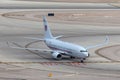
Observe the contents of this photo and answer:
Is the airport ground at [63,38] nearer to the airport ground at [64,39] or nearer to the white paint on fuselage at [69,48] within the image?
the airport ground at [64,39]

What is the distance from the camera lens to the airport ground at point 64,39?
250 feet

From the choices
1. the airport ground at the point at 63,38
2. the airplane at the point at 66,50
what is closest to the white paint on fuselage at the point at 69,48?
the airplane at the point at 66,50

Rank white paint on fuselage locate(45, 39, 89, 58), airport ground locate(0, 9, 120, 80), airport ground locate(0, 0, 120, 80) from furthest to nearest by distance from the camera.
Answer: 1. white paint on fuselage locate(45, 39, 89, 58)
2. airport ground locate(0, 0, 120, 80)
3. airport ground locate(0, 9, 120, 80)

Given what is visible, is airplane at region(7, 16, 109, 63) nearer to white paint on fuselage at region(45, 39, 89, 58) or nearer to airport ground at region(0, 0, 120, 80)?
white paint on fuselage at region(45, 39, 89, 58)

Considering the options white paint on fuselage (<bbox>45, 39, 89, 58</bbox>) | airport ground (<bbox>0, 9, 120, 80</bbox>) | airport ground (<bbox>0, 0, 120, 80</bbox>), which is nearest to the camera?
airport ground (<bbox>0, 9, 120, 80</bbox>)

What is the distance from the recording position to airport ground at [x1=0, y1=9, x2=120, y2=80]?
7632 cm

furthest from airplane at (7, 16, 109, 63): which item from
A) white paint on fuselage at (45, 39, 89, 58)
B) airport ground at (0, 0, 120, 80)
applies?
airport ground at (0, 0, 120, 80)

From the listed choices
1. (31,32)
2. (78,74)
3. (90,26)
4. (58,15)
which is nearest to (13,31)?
(31,32)

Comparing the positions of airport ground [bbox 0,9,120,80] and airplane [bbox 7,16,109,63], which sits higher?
airplane [bbox 7,16,109,63]

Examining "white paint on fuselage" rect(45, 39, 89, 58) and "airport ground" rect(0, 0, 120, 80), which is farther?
"white paint on fuselage" rect(45, 39, 89, 58)

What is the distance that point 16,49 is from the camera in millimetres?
100062

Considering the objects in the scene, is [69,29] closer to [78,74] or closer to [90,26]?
[90,26]

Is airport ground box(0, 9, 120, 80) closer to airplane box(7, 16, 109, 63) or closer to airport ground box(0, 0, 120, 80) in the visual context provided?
airport ground box(0, 0, 120, 80)

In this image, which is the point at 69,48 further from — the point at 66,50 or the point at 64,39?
the point at 64,39
